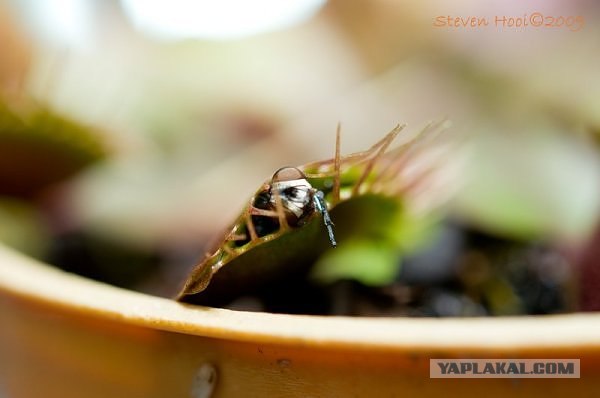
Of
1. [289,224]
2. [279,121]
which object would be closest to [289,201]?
[289,224]

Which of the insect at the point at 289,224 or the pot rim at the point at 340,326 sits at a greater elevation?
the insect at the point at 289,224

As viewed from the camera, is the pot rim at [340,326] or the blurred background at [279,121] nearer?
the pot rim at [340,326]

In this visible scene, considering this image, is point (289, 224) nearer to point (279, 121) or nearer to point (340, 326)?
point (340, 326)

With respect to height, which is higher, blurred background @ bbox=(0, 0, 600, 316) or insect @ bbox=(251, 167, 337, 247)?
insect @ bbox=(251, 167, 337, 247)

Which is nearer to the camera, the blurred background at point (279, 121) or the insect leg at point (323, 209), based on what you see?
the insect leg at point (323, 209)

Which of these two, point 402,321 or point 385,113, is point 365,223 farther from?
point 385,113
